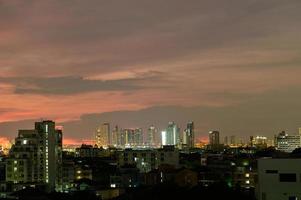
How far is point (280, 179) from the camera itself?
1559cm

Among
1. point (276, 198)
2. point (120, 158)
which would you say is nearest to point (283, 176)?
point (276, 198)

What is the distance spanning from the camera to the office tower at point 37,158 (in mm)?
33094

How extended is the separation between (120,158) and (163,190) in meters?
25.1

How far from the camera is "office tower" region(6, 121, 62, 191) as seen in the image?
33.1 meters

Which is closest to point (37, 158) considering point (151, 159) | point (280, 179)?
point (151, 159)

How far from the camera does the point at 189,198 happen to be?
58.2 feet

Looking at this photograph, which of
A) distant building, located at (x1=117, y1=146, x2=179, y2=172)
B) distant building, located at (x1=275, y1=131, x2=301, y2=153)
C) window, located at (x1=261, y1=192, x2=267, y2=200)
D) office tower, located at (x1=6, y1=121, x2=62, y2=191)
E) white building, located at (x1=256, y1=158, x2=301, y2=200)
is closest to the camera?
white building, located at (x1=256, y1=158, x2=301, y2=200)

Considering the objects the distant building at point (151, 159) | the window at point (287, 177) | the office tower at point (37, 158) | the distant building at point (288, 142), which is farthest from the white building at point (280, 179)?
the distant building at point (288, 142)

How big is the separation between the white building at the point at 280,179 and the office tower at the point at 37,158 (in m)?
18.2

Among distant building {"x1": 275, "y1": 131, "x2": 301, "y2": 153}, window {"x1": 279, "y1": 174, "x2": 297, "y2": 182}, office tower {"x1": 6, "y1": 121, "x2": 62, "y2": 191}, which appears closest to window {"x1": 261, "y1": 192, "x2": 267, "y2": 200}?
window {"x1": 279, "y1": 174, "x2": 297, "y2": 182}

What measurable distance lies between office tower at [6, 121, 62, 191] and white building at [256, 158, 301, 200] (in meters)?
18.2

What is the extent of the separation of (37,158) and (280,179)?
20964 millimetres

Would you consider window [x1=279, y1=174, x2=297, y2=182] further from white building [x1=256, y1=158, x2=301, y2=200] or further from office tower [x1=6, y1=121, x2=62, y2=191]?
office tower [x1=6, y1=121, x2=62, y2=191]

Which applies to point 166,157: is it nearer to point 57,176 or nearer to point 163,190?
point 57,176
